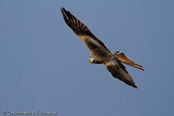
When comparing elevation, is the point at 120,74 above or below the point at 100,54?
below

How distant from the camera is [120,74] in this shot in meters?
5.71

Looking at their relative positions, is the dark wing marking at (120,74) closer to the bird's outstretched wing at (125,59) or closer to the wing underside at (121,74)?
the wing underside at (121,74)

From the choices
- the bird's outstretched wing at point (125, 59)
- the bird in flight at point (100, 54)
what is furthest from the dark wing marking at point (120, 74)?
the bird's outstretched wing at point (125, 59)

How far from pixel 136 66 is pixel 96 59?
896 millimetres

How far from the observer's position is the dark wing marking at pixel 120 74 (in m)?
5.61

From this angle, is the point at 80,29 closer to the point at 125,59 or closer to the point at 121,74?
the point at 125,59

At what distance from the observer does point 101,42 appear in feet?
20.8

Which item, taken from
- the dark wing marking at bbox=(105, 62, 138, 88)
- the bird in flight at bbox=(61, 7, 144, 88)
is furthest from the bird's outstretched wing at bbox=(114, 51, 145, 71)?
the dark wing marking at bbox=(105, 62, 138, 88)

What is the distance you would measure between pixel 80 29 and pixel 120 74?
1.44m

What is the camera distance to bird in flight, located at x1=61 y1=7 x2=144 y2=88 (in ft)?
18.8

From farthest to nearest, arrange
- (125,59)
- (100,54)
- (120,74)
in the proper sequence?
1. (125,59)
2. (100,54)
3. (120,74)

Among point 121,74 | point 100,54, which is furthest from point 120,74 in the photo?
point 100,54

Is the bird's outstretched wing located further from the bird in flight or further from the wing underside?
the wing underside

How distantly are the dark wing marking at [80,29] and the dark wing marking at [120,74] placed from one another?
70 cm
